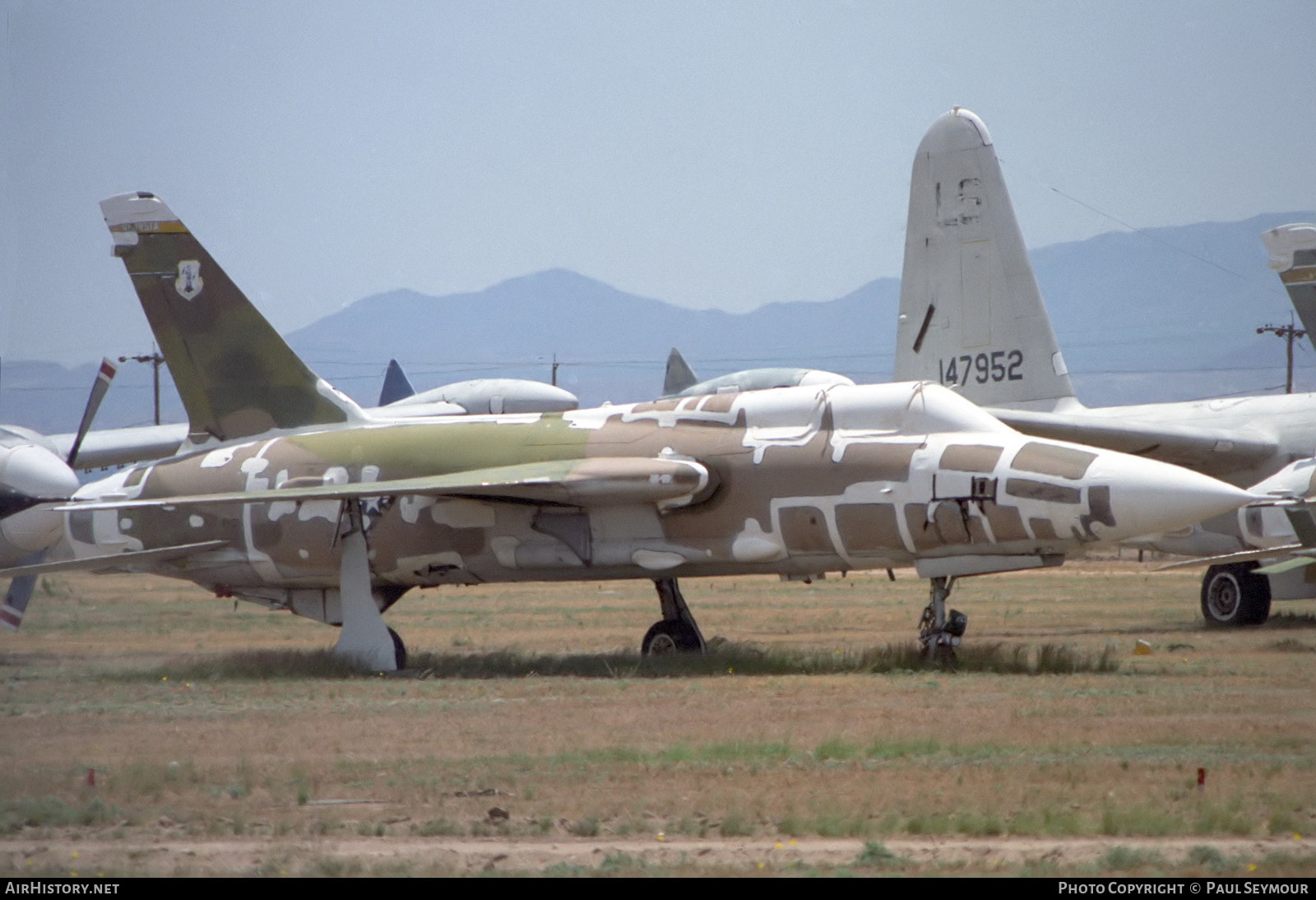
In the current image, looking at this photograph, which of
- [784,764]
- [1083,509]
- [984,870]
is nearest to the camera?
[984,870]

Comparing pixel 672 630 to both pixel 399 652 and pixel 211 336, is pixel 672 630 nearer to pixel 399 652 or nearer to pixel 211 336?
pixel 399 652

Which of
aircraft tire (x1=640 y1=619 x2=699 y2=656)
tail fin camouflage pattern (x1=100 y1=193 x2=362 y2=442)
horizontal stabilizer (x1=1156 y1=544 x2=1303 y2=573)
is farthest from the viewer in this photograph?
tail fin camouflage pattern (x1=100 y1=193 x2=362 y2=442)

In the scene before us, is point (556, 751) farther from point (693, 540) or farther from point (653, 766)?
point (693, 540)

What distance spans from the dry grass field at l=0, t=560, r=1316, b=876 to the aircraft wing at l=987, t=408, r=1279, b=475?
2.95m

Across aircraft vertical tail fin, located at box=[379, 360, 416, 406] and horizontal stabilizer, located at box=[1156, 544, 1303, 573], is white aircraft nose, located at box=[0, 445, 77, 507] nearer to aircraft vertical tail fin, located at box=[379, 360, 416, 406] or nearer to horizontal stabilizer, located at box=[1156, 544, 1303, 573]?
horizontal stabilizer, located at box=[1156, 544, 1303, 573]

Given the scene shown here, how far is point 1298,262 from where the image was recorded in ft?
61.4

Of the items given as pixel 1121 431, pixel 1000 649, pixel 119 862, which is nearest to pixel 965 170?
pixel 1121 431

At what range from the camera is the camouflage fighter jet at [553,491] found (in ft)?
45.4

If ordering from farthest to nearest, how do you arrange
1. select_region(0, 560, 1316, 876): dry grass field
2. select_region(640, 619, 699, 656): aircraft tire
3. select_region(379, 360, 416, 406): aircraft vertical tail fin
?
select_region(379, 360, 416, 406): aircraft vertical tail fin → select_region(640, 619, 699, 656): aircraft tire → select_region(0, 560, 1316, 876): dry grass field

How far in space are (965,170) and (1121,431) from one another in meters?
5.51

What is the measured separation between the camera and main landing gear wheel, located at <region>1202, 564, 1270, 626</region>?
19.8m

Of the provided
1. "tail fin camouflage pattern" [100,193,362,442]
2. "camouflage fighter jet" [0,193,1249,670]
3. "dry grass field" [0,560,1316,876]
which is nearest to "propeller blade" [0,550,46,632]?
"dry grass field" [0,560,1316,876]

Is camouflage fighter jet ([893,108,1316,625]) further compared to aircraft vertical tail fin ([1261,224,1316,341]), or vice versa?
camouflage fighter jet ([893,108,1316,625])

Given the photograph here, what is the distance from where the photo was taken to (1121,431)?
19703 millimetres
